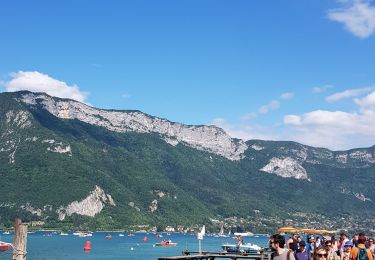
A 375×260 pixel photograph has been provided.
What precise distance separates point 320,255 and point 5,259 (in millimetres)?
79300

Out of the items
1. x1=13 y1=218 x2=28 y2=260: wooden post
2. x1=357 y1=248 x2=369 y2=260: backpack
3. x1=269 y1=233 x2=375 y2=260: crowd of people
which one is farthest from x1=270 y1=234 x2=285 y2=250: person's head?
x1=13 y1=218 x2=28 y2=260: wooden post

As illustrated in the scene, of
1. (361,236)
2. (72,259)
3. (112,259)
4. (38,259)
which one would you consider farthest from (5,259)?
(361,236)

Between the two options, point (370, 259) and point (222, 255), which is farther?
point (222, 255)

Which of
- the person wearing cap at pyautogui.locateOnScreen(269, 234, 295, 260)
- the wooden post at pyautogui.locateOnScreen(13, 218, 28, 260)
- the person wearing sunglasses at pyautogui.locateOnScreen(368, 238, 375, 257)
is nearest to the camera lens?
the person wearing cap at pyautogui.locateOnScreen(269, 234, 295, 260)

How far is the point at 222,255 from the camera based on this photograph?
28.9 meters

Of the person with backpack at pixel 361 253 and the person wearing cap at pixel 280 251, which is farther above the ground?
the person wearing cap at pixel 280 251

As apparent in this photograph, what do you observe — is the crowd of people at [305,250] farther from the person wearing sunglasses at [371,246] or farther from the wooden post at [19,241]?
the wooden post at [19,241]

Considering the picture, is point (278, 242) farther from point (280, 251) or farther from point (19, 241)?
point (19, 241)

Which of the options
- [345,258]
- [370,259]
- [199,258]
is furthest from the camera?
[199,258]

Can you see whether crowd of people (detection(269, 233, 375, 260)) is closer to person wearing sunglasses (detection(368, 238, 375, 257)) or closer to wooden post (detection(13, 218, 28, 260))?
person wearing sunglasses (detection(368, 238, 375, 257))

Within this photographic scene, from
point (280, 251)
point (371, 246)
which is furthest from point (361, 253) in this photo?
point (371, 246)

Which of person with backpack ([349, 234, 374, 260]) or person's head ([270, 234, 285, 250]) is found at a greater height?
person's head ([270, 234, 285, 250])

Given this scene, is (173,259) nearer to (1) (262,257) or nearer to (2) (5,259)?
(1) (262,257)

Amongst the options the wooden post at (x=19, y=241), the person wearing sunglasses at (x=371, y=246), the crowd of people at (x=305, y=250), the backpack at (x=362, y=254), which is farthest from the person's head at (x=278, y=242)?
the wooden post at (x=19, y=241)
